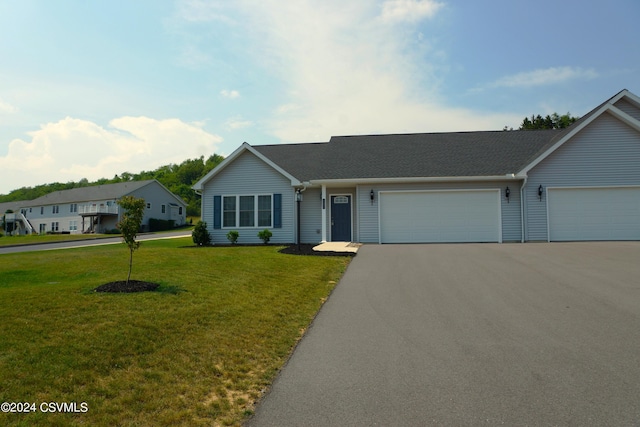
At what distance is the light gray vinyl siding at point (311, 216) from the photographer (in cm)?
1759

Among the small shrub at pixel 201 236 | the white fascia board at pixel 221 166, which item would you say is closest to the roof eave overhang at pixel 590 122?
the white fascia board at pixel 221 166

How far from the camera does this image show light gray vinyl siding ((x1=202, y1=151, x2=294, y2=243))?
17.6 meters

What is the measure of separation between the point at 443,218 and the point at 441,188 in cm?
127

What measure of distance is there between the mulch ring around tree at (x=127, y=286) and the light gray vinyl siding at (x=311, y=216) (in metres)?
10.8

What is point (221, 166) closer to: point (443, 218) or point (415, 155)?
point (415, 155)

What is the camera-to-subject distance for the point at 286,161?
19.6 m

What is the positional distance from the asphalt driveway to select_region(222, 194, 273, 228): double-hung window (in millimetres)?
9629

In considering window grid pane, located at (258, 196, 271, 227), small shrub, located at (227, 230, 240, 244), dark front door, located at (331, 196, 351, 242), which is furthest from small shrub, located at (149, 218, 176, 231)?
dark front door, located at (331, 196, 351, 242)

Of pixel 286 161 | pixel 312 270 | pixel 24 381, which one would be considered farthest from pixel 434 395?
pixel 286 161

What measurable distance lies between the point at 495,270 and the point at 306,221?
9.68 meters

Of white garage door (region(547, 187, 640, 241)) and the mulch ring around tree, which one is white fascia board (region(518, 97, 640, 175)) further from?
the mulch ring around tree

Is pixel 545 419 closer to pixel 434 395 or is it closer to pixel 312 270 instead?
pixel 434 395

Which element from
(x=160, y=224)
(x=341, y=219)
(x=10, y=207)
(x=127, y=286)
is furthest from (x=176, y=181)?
(x=127, y=286)

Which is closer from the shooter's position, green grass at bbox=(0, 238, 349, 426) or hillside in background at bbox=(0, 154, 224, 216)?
green grass at bbox=(0, 238, 349, 426)
